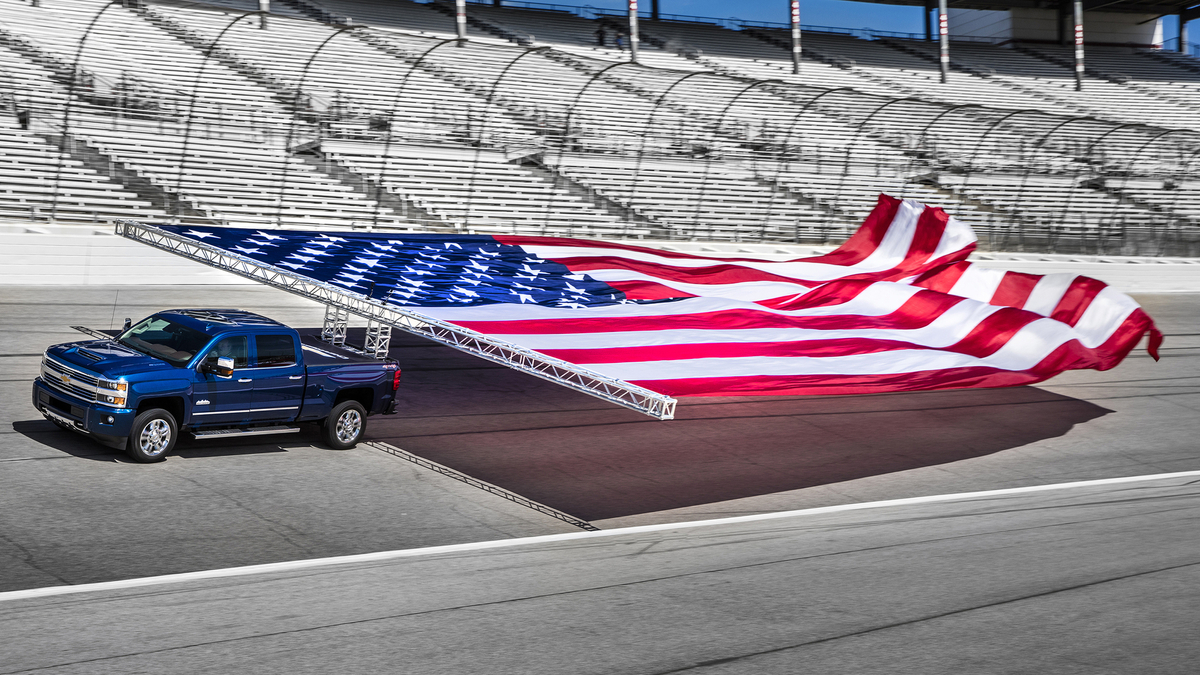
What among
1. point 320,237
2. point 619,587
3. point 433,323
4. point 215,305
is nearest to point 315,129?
point 215,305

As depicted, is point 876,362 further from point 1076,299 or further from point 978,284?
point 978,284

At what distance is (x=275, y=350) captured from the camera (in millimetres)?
12414

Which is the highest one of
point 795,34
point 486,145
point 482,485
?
point 795,34

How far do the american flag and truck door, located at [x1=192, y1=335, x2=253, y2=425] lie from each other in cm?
212

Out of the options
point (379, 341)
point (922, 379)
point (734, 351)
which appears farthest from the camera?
point (379, 341)

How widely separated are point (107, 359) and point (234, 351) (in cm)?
131

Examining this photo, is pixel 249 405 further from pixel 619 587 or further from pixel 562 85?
pixel 562 85

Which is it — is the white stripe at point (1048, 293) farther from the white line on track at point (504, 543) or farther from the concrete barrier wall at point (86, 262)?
the concrete barrier wall at point (86, 262)

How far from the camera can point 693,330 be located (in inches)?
542

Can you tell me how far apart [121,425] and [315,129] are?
68.1 feet

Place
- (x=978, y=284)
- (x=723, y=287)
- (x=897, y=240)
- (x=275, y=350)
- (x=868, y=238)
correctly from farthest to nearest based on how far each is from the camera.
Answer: (x=868, y=238), (x=897, y=240), (x=978, y=284), (x=723, y=287), (x=275, y=350)

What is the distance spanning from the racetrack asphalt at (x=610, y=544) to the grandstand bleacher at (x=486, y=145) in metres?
10.4

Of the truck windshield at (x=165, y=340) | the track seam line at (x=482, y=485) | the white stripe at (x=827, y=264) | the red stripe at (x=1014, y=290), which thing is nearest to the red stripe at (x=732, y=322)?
the track seam line at (x=482, y=485)

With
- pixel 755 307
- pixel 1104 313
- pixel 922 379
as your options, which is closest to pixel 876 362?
pixel 922 379
